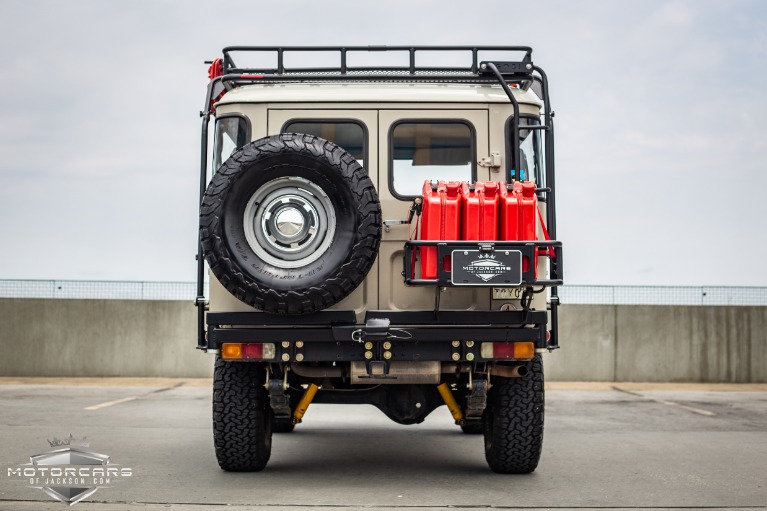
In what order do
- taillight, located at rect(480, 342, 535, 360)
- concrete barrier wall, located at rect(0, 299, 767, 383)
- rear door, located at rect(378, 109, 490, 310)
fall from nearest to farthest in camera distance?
taillight, located at rect(480, 342, 535, 360) → rear door, located at rect(378, 109, 490, 310) → concrete barrier wall, located at rect(0, 299, 767, 383)

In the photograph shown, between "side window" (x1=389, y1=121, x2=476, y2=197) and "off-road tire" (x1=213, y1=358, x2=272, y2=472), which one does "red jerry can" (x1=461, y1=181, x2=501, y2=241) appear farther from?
"off-road tire" (x1=213, y1=358, x2=272, y2=472)

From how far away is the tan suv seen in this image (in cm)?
689

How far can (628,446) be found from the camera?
33.4ft

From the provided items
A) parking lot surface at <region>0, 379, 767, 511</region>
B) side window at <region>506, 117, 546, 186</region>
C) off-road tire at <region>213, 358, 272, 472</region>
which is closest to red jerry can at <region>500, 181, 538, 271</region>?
side window at <region>506, 117, 546, 186</region>

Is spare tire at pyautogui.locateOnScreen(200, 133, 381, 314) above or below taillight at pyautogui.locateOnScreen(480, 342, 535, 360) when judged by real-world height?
above

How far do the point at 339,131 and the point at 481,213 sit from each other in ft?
4.86

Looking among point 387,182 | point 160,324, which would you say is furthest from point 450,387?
point 160,324

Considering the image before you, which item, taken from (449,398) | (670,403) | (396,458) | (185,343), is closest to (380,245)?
(449,398)

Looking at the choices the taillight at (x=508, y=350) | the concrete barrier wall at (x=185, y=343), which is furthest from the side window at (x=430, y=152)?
the concrete barrier wall at (x=185, y=343)

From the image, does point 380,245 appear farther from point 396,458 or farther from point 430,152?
point 396,458

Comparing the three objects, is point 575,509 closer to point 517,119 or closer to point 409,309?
point 409,309

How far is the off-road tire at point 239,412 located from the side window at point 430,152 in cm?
186

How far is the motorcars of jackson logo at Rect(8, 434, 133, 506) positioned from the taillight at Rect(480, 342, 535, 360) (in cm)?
289

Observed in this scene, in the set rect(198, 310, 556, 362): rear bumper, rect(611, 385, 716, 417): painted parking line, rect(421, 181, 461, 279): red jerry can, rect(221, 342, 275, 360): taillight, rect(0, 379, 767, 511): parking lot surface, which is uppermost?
rect(421, 181, 461, 279): red jerry can
